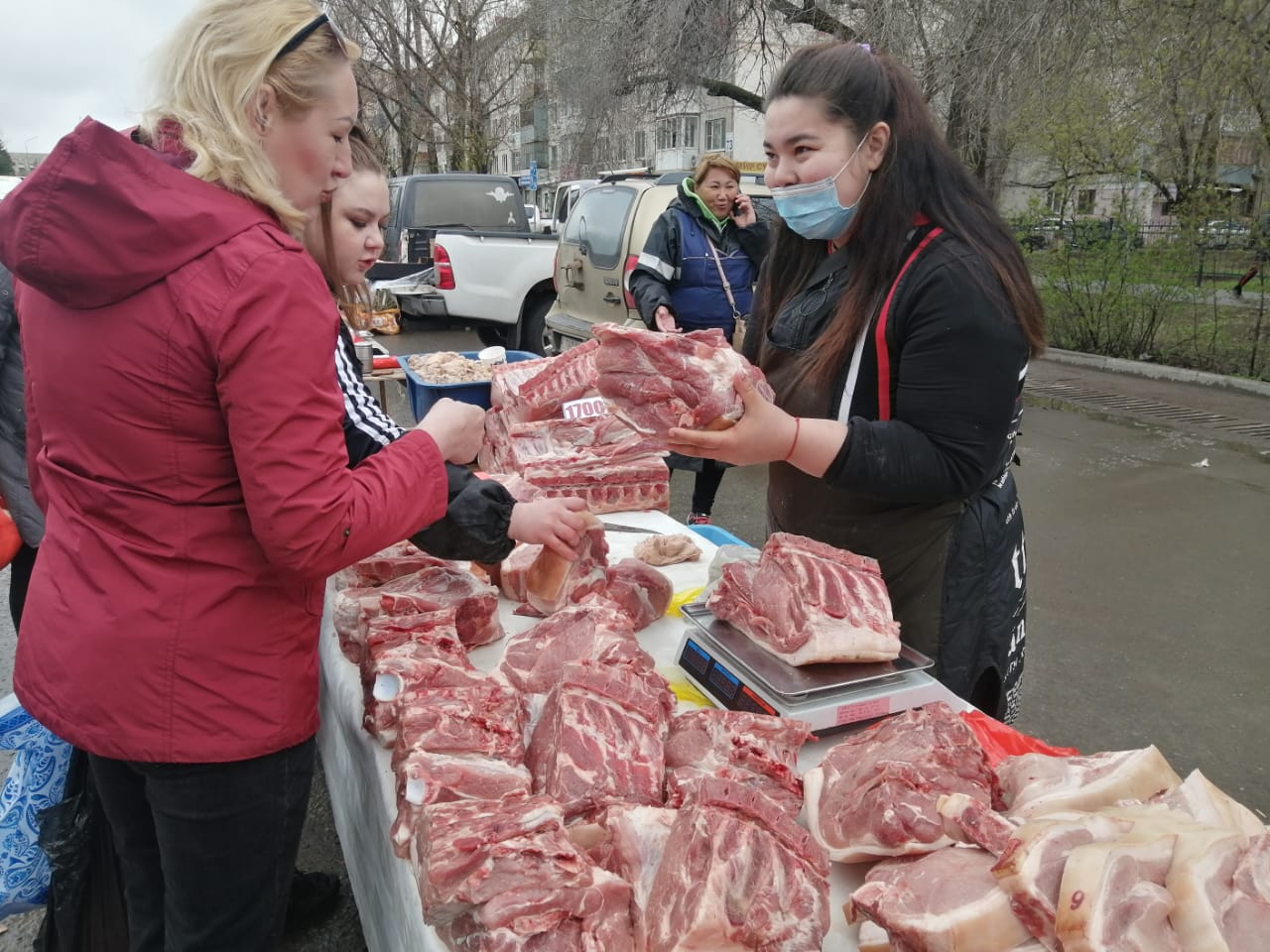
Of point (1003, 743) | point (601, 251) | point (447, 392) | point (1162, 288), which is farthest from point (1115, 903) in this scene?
point (1162, 288)

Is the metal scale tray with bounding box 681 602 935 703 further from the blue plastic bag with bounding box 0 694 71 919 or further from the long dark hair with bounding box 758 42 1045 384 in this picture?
the blue plastic bag with bounding box 0 694 71 919

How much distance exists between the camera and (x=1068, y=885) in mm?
1194

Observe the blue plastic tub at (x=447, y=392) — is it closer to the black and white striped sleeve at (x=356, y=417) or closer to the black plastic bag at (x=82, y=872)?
the black and white striped sleeve at (x=356, y=417)

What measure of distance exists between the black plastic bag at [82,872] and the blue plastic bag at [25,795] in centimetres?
5

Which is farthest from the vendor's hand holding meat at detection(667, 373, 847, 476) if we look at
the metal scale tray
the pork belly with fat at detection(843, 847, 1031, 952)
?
the pork belly with fat at detection(843, 847, 1031, 952)

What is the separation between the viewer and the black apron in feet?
7.80

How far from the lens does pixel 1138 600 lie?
18.4 feet

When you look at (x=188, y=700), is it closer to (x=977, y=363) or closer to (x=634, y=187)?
(x=977, y=363)

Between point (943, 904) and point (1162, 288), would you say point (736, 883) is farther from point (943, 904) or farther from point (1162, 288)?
point (1162, 288)

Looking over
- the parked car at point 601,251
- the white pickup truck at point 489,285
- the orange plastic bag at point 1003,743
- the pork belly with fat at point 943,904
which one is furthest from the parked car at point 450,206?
the pork belly with fat at point 943,904

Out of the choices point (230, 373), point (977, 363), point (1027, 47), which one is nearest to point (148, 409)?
point (230, 373)

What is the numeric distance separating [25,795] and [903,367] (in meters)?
2.50

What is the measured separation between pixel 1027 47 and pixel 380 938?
12.2 meters

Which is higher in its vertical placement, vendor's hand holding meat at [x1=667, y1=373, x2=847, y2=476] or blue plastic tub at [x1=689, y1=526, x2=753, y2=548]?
vendor's hand holding meat at [x1=667, y1=373, x2=847, y2=476]
